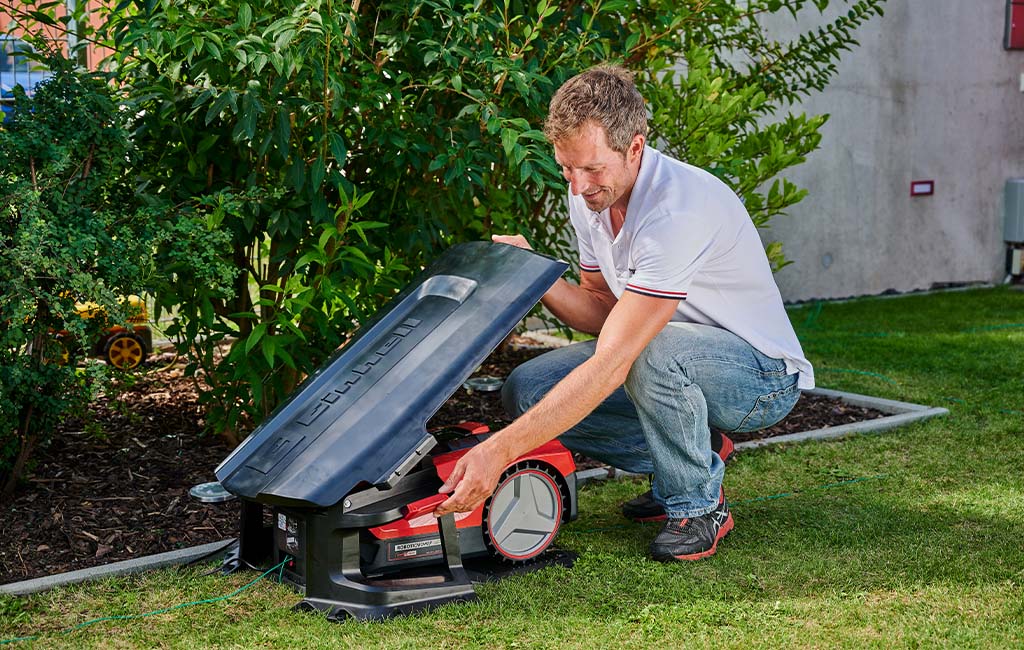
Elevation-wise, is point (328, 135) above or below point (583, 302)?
above

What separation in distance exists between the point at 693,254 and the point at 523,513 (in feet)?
2.58

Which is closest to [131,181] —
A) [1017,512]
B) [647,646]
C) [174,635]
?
[174,635]

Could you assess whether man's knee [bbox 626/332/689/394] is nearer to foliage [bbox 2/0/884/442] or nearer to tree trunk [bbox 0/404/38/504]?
foliage [bbox 2/0/884/442]

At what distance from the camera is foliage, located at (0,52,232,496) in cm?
298

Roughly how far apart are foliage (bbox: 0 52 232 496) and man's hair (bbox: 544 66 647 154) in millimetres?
1160

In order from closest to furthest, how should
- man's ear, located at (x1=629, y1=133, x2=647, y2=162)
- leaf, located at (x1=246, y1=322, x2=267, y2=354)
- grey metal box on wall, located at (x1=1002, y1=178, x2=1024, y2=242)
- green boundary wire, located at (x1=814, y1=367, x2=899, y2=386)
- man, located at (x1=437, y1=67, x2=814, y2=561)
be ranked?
man, located at (x1=437, y1=67, x2=814, y2=561), man's ear, located at (x1=629, y1=133, x2=647, y2=162), leaf, located at (x1=246, y1=322, x2=267, y2=354), green boundary wire, located at (x1=814, y1=367, x2=899, y2=386), grey metal box on wall, located at (x1=1002, y1=178, x2=1024, y2=242)

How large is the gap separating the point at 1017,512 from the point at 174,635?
7.72 feet

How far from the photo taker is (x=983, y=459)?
3930 mm

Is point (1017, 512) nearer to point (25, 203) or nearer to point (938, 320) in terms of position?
point (25, 203)

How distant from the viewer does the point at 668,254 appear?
285 cm

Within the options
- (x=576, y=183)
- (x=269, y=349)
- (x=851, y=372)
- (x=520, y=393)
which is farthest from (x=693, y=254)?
(x=851, y=372)

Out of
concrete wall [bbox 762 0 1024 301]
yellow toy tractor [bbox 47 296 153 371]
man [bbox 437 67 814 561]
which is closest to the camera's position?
man [bbox 437 67 814 561]

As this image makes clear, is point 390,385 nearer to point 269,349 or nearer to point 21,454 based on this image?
point 269,349

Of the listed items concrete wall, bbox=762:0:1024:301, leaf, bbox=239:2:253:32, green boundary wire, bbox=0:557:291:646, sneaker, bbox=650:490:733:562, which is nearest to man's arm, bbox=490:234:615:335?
sneaker, bbox=650:490:733:562
